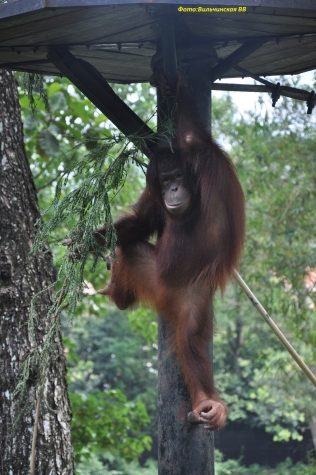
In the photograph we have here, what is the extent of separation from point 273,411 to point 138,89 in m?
9.58

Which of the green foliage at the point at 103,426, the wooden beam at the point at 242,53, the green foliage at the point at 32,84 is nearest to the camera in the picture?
the wooden beam at the point at 242,53

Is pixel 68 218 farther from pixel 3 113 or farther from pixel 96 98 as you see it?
pixel 3 113

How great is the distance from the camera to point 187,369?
272 cm

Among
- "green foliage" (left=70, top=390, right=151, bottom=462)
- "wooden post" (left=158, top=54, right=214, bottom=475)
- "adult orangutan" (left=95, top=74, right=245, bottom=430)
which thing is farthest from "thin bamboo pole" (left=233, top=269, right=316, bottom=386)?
"green foliage" (left=70, top=390, right=151, bottom=462)

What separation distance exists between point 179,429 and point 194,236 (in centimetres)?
85

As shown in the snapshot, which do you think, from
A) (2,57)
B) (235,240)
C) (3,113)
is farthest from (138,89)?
(235,240)

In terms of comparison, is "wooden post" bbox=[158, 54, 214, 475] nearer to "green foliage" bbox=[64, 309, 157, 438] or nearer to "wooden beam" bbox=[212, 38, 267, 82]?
"wooden beam" bbox=[212, 38, 267, 82]

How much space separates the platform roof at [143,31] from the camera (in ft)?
7.39

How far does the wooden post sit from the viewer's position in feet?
8.73

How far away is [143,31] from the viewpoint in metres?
2.77

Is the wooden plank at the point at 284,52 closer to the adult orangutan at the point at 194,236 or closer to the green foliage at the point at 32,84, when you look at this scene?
the adult orangutan at the point at 194,236

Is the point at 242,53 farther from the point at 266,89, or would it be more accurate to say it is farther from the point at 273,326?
the point at 273,326

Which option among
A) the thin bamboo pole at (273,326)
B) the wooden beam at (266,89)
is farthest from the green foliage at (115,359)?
the wooden beam at (266,89)

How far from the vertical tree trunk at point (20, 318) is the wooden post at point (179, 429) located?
0.88m
